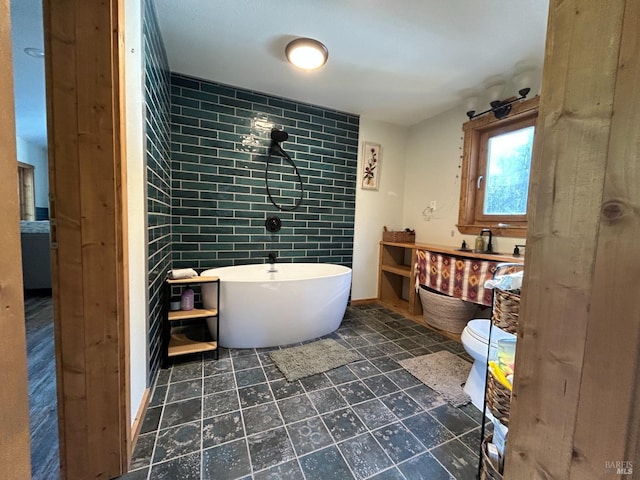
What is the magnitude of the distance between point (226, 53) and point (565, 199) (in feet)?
8.01

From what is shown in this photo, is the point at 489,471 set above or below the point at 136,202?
below

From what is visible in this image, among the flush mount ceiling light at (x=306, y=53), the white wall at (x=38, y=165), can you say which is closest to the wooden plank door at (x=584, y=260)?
the flush mount ceiling light at (x=306, y=53)

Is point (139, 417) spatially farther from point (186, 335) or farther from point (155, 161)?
point (155, 161)

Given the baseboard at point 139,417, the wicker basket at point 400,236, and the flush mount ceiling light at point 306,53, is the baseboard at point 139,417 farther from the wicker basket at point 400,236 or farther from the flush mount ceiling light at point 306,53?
the wicker basket at point 400,236

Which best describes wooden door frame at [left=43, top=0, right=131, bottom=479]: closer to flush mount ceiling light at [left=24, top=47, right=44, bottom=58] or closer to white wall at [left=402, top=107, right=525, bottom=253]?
flush mount ceiling light at [left=24, top=47, right=44, bottom=58]

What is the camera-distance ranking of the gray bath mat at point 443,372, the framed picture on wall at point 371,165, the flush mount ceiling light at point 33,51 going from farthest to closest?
the framed picture on wall at point 371,165 < the flush mount ceiling light at point 33,51 < the gray bath mat at point 443,372

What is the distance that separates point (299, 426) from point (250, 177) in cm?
226

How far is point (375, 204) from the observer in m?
3.45

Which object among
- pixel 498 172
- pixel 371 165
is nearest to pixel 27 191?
pixel 371 165

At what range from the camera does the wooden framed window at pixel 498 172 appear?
2.36m

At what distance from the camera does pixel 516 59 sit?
202 centimetres

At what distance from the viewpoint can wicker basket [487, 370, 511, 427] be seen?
2.80ft

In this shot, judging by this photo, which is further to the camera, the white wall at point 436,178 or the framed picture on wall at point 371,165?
the framed picture on wall at point 371,165

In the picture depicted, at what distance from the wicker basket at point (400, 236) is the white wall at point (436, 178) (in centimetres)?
8
